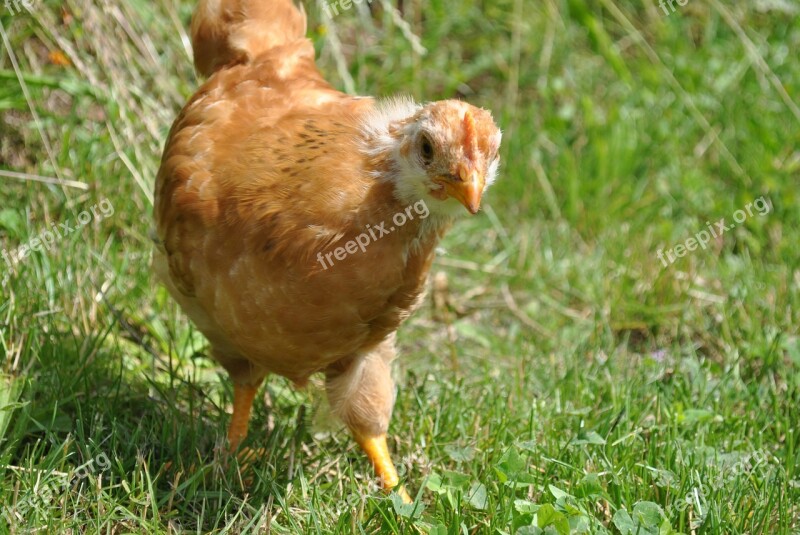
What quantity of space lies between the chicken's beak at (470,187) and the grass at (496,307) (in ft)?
2.88

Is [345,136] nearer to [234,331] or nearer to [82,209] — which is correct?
[234,331]

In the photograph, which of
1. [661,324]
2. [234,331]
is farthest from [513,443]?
[661,324]

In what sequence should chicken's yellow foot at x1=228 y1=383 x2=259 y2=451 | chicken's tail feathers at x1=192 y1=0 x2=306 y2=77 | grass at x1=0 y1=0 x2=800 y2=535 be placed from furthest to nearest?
1. chicken's tail feathers at x1=192 y1=0 x2=306 y2=77
2. chicken's yellow foot at x1=228 y1=383 x2=259 y2=451
3. grass at x1=0 y1=0 x2=800 y2=535

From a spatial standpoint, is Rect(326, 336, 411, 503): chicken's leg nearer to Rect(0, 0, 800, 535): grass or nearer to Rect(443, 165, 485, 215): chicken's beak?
Rect(0, 0, 800, 535): grass

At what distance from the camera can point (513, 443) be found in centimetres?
312

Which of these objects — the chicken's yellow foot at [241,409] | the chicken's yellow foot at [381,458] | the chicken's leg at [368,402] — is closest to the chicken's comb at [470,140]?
the chicken's leg at [368,402]

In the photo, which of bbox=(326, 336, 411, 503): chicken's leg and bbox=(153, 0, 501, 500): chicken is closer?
bbox=(153, 0, 501, 500): chicken

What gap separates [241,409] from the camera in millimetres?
3467

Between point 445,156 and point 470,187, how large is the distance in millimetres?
113

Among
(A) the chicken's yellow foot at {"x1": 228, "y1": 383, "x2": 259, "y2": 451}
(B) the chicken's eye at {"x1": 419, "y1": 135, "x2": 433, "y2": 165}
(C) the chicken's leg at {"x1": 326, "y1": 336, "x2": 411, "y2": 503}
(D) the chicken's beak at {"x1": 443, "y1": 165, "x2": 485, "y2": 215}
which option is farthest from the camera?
(A) the chicken's yellow foot at {"x1": 228, "y1": 383, "x2": 259, "y2": 451}

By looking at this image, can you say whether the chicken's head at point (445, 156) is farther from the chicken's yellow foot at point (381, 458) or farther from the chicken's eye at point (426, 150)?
the chicken's yellow foot at point (381, 458)

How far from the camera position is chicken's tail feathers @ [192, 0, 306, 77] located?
3.60 m

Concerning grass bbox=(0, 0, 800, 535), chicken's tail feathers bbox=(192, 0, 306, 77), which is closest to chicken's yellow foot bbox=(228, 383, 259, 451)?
grass bbox=(0, 0, 800, 535)

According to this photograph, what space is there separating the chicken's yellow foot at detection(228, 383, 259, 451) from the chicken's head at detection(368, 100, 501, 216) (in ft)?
3.57
